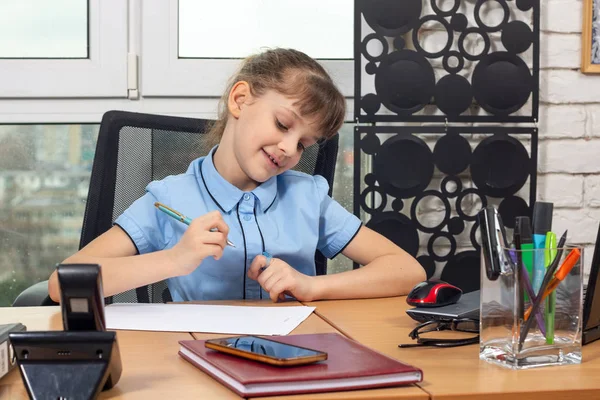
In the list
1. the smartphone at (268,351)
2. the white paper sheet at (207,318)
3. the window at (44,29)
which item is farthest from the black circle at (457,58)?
the smartphone at (268,351)

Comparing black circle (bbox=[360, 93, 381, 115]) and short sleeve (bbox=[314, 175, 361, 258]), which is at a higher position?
black circle (bbox=[360, 93, 381, 115])

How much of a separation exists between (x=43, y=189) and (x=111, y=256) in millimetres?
1006

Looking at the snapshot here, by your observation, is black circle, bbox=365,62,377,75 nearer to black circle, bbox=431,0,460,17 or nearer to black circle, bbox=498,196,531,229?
black circle, bbox=431,0,460,17

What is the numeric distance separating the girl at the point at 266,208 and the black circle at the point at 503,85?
67 cm

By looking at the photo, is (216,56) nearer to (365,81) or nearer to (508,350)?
(365,81)

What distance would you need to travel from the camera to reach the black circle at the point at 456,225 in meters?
2.11

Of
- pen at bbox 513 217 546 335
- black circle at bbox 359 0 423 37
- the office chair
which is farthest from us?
black circle at bbox 359 0 423 37

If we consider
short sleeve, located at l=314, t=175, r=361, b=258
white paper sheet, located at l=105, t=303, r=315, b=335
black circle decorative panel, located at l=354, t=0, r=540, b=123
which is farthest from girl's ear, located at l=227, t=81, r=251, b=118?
black circle decorative panel, located at l=354, t=0, r=540, b=123

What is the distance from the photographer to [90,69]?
217cm

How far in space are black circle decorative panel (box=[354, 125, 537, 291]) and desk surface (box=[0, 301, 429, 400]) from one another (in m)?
1.14

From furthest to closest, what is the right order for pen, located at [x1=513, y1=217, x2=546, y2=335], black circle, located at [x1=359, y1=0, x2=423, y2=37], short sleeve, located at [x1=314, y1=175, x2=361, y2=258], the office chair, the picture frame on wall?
1. the picture frame on wall
2. black circle, located at [x1=359, y1=0, x2=423, y2=37]
3. short sleeve, located at [x1=314, y1=175, x2=361, y2=258]
4. the office chair
5. pen, located at [x1=513, y1=217, x2=546, y2=335]

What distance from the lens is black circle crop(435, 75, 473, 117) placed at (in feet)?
6.84

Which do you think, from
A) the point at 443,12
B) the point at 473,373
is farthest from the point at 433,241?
the point at 473,373

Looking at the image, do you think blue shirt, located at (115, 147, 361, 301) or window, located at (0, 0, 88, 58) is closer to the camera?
blue shirt, located at (115, 147, 361, 301)
